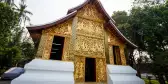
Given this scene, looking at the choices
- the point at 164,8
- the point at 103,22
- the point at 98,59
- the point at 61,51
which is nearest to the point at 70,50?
the point at 61,51

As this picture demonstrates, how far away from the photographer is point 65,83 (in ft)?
23.0

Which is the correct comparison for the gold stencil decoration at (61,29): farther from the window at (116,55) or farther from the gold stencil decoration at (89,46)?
the window at (116,55)

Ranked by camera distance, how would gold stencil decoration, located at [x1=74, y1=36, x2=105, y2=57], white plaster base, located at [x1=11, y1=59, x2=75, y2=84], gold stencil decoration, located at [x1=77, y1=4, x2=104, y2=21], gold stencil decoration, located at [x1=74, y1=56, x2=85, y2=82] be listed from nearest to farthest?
white plaster base, located at [x1=11, y1=59, x2=75, y2=84], gold stencil decoration, located at [x1=74, y1=56, x2=85, y2=82], gold stencil decoration, located at [x1=74, y1=36, x2=105, y2=57], gold stencil decoration, located at [x1=77, y1=4, x2=104, y2=21]

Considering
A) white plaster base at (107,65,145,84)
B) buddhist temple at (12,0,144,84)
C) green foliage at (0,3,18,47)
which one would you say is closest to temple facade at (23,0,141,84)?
buddhist temple at (12,0,144,84)

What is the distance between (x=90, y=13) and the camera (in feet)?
32.5

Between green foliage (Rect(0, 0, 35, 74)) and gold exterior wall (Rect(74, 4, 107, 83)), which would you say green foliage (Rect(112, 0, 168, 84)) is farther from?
green foliage (Rect(0, 0, 35, 74))

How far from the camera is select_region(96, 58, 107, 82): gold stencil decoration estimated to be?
8.64 metres

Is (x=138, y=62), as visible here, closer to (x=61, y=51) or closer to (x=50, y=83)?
(x=61, y=51)

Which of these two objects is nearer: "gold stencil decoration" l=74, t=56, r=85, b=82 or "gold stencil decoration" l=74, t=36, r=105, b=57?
"gold stencil decoration" l=74, t=56, r=85, b=82

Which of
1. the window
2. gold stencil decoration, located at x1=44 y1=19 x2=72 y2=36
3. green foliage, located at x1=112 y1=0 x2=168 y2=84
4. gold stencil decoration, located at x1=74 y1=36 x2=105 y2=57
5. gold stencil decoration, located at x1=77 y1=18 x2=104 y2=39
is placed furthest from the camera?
green foliage, located at x1=112 y1=0 x2=168 y2=84

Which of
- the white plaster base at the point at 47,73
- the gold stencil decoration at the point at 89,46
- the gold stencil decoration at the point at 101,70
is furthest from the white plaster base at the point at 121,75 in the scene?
the white plaster base at the point at 47,73

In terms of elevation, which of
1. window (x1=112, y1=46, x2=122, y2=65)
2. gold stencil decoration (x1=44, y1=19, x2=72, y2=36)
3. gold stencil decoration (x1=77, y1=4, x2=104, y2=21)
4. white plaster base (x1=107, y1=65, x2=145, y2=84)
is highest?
gold stencil decoration (x1=77, y1=4, x2=104, y2=21)

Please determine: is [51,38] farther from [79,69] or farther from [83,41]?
[79,69]

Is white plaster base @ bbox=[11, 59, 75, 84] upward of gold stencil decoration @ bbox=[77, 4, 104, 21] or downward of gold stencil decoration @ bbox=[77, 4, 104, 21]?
downward
